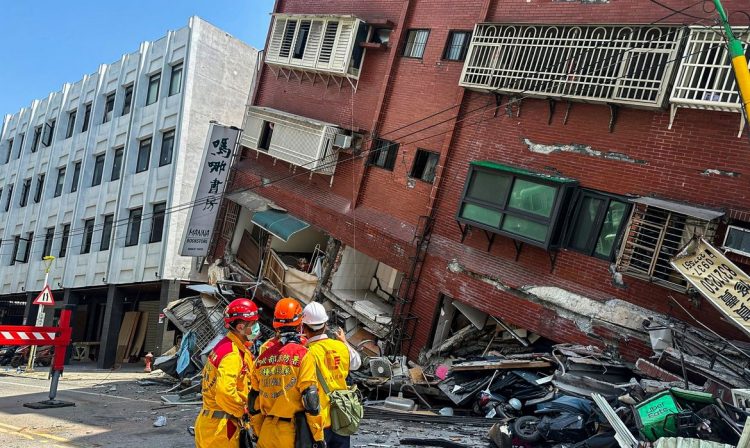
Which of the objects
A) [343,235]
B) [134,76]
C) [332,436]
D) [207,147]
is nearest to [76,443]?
[332,436]

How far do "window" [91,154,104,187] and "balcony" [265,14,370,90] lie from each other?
40.5 feet

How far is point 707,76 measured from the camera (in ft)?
35.6

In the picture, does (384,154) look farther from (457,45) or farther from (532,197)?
(532,197)

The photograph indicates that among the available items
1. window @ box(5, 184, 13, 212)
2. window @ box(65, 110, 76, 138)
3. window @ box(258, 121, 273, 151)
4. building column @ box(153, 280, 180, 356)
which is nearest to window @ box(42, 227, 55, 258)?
window @ box(65, 110, 76, 138)

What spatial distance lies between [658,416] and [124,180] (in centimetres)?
2315

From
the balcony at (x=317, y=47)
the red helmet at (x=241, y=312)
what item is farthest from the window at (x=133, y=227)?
the red helmet at (x=241, y=312)

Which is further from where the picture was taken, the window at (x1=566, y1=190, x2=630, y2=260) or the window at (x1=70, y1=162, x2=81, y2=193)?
the window at (x1=70, y1=162, x2=81, y2=193)

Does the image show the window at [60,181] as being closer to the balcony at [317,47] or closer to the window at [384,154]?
the balcony at [317,47]

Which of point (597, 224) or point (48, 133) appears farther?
point (48, 133)

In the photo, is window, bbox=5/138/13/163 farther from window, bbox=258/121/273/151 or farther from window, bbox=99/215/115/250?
window, bbox=258/121/273/151

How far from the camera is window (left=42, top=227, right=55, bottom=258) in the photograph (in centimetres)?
2994

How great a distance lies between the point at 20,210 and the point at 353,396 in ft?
109

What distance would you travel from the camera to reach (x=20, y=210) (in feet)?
110

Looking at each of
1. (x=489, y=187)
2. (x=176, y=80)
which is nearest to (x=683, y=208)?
(x=489, y=187)
